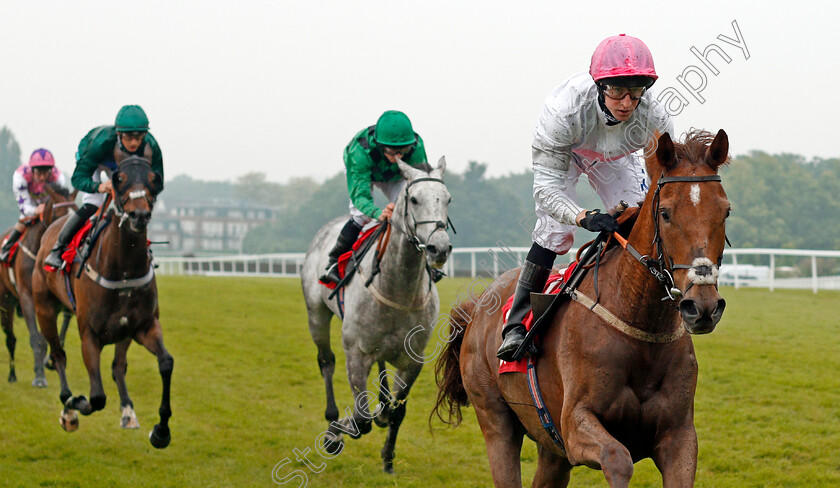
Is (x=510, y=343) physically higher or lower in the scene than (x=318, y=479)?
higher

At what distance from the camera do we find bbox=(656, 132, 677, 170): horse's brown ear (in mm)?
3131

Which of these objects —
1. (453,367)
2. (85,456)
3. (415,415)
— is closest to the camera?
(453,367)

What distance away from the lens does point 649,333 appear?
3365mm

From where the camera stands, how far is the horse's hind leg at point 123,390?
706 centimetres

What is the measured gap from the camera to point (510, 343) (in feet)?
12.9

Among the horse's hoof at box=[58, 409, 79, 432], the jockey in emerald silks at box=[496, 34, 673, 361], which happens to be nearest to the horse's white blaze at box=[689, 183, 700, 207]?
the jockey in emerald silks at box=[496, 34, 673, 361]

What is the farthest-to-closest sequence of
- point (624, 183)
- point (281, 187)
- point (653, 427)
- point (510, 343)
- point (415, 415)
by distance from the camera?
point (281, 187), point (415, 415), point (624, 183), point (510, 343), point (653, 427)

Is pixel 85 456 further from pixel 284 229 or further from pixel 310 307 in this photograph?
pixel 284 229

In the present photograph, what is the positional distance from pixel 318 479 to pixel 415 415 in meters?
2.21

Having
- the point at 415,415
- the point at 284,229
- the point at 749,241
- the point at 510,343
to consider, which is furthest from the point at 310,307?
the point at 284,229

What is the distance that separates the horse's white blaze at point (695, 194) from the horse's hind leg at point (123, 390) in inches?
208

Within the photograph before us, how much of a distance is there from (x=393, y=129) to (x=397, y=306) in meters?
1.36

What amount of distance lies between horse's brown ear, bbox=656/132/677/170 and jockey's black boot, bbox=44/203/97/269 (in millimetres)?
5589

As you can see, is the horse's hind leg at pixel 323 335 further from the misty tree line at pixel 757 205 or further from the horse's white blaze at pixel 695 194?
the misty tree line at pixel 757 205
